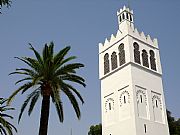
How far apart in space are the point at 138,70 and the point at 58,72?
Result: 20.0 metres

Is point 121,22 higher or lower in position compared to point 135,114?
higher

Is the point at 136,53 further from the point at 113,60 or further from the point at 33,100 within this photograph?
the point at 33,100

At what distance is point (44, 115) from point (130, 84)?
1916 centimetres

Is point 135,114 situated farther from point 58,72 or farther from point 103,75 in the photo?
point 58,72

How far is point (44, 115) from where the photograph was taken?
2225 centimetres

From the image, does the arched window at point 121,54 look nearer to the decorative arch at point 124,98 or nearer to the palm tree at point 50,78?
the decorative arch at point 124,98

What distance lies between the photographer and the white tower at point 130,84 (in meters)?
38.3

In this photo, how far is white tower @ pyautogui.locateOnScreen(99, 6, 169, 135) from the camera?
38.3 m

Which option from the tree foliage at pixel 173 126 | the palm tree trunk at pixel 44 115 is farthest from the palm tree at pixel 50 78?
the tree foliage at pixel 173 126

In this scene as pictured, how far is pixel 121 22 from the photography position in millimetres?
46531

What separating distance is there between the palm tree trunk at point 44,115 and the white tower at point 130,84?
55.2 ft

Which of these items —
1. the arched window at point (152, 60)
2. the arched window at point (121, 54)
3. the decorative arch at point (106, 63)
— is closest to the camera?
the arched window at point (121, 54)

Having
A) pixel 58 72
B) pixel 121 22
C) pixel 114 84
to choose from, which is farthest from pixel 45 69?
pixel 121 22

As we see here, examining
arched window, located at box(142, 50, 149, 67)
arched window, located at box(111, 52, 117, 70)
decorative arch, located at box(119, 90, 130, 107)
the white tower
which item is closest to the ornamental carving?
the white tower
